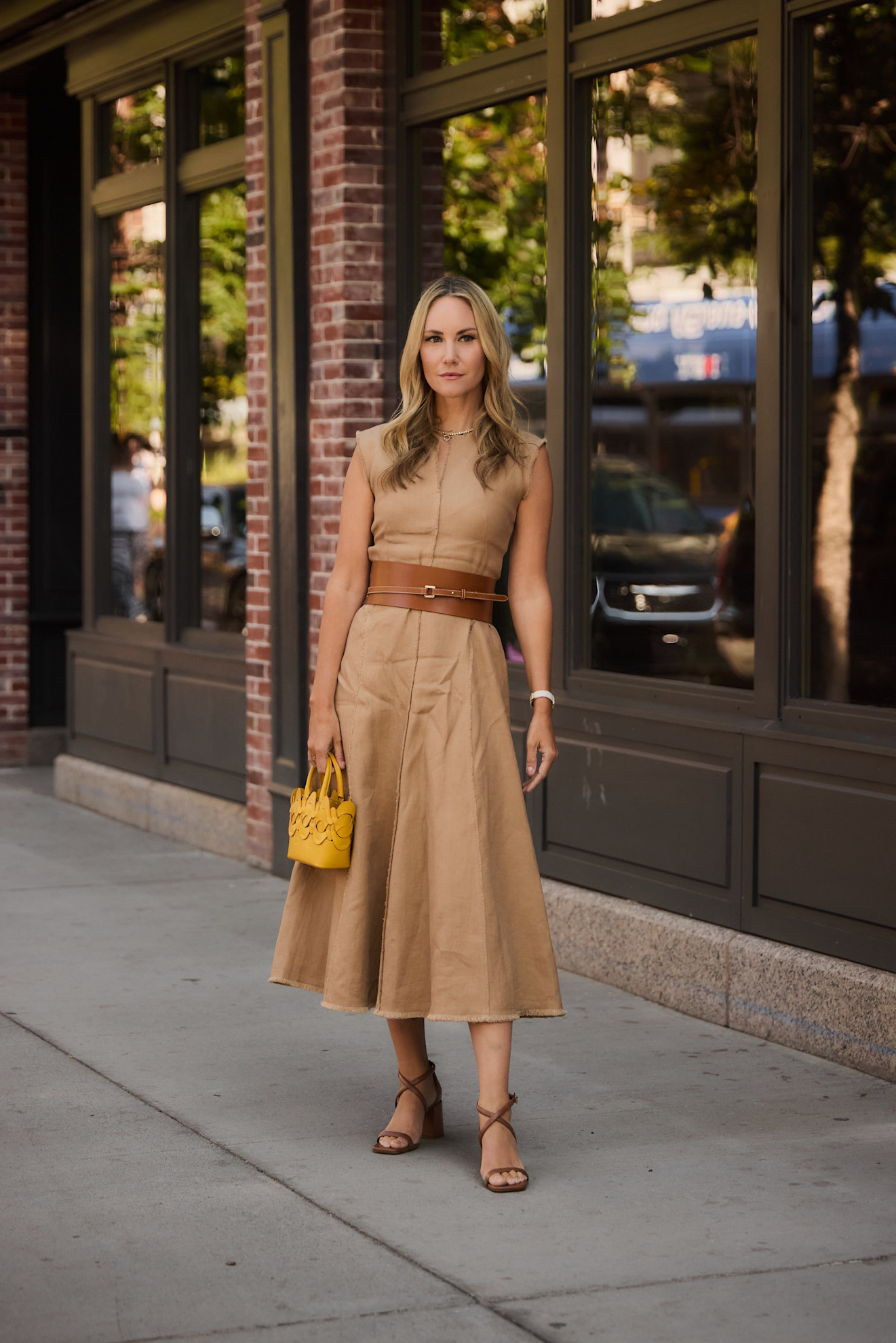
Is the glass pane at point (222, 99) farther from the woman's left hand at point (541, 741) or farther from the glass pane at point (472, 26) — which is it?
the woman's left hand at point (541, 741)

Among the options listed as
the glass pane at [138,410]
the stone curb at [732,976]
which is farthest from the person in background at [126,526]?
the stone curb at [732,976]

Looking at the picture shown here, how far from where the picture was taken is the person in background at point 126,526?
33.8ft

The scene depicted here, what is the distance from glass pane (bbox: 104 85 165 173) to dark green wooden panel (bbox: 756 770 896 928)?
5.57 metres

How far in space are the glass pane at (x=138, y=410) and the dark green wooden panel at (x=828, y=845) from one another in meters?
4.83

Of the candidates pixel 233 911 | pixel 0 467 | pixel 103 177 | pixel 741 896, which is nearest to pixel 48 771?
pixel 0 467

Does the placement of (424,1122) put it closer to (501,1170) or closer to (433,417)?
(501,1170)

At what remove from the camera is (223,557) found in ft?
31.1

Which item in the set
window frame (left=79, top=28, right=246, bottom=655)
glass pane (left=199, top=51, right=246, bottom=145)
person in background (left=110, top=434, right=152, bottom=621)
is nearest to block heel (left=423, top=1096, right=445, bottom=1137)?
window frame (left=79, top=28, right=246, bottom=655)

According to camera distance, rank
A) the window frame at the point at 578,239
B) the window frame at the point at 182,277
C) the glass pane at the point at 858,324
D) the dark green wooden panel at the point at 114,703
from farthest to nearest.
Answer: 1. the dark green wooden panel at the point at 114,703
2. the glass pane at the point at 858,324
3. the window frame at the point at 182,277
4. the window frame at the point at 578,239

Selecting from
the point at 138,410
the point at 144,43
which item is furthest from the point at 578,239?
the point at 138,410

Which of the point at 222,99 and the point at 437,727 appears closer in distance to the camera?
the point at 437,727

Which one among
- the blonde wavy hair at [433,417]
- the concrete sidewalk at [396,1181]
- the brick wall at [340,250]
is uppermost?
Answer: the brick wall at [340,250]

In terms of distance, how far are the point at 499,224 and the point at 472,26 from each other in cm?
80

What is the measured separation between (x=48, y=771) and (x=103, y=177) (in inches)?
146
